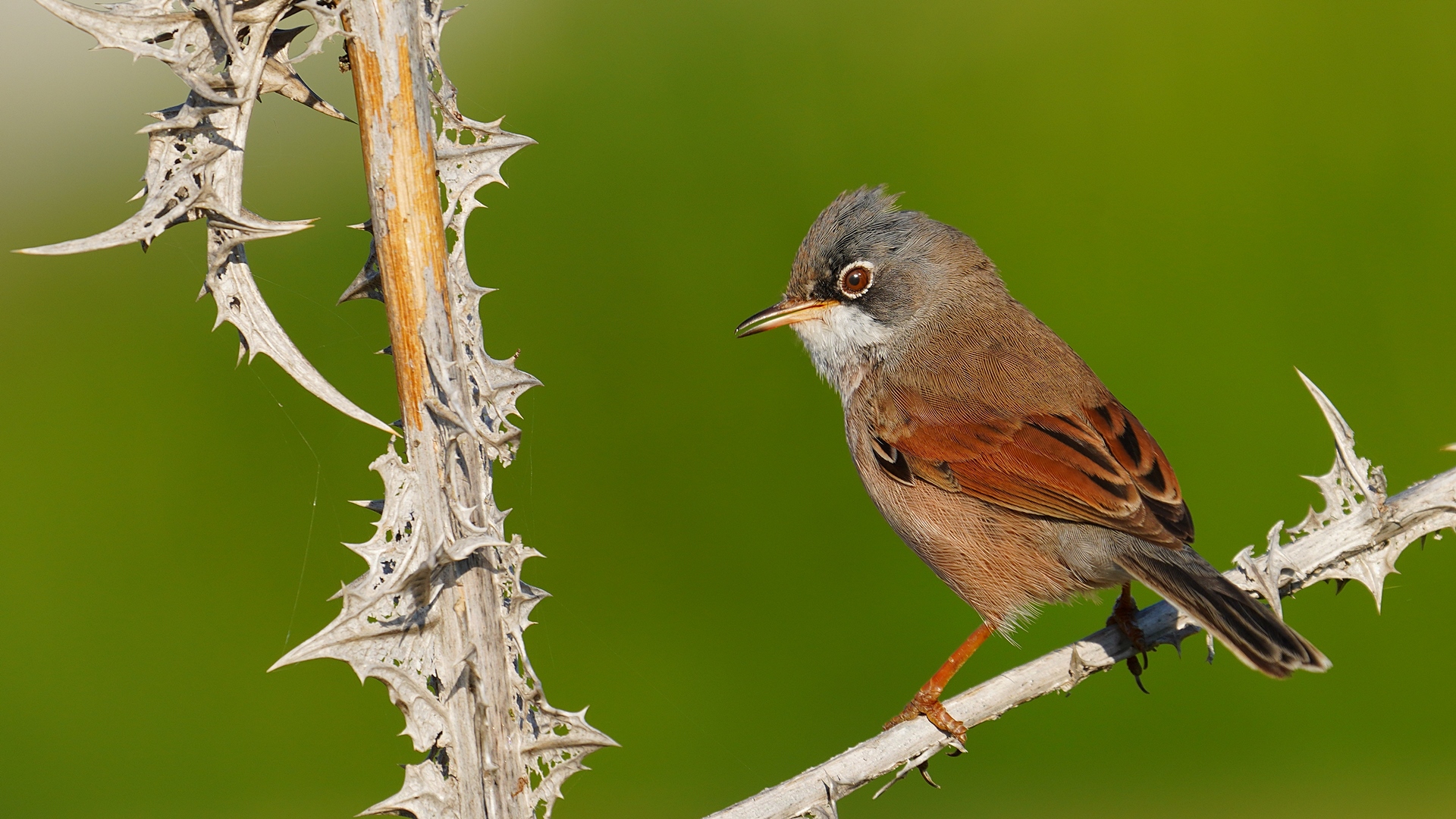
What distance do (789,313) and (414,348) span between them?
2516mm

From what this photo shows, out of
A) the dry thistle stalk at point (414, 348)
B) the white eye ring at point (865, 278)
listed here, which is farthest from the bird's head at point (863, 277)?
the dry thistle stalk at point (414, 348)

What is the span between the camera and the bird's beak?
4.03 m

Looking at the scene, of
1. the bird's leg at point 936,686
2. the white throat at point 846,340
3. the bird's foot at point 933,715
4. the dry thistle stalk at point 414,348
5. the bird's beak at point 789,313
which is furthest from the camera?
the white throat at point 846,340

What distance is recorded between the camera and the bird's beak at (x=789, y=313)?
159 inches

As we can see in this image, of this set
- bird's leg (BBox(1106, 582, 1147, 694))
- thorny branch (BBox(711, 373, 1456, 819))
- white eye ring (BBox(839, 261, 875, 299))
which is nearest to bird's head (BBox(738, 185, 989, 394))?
white eye ring (BBox(839, 261, 875, 299))

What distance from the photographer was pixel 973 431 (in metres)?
3.78

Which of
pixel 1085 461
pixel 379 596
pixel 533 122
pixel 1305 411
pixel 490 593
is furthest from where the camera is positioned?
pixel 533 122

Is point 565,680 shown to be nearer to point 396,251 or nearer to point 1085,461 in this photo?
point 1085,461

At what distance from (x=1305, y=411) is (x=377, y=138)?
551 centimetres

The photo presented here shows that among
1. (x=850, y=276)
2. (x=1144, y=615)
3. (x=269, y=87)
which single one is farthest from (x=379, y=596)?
(x=850, y=276)

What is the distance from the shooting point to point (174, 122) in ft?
5.30

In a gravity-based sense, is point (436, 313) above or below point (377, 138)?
below

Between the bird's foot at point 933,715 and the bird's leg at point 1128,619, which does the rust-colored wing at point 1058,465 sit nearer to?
the bird's leg at point 1128,619

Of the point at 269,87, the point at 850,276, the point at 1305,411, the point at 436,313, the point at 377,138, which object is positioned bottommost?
the point at 436,313
